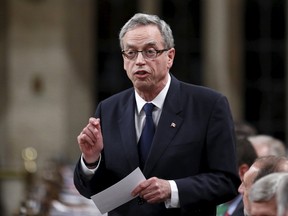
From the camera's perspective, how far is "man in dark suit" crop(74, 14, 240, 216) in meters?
5.45

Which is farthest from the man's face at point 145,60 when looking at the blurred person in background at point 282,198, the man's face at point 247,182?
the blurred person in background at point 282,198

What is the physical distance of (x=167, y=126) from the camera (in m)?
5.57

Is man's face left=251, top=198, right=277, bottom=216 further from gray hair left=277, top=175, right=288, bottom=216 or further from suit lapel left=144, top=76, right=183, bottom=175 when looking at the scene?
suit lapel left=144, top=76, right=183, bottom=175

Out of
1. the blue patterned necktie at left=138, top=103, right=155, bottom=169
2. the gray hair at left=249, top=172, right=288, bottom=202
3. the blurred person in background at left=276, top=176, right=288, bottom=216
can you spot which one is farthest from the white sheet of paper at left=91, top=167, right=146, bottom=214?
the blurred person in background at left=276, top=176, right=288, bottom=216

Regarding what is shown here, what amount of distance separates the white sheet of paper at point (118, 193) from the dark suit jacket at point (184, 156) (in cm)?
8

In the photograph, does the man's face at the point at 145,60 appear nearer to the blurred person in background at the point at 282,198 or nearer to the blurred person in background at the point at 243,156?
the blurred person in background at the point at 282,198

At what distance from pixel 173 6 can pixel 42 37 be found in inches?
78.0

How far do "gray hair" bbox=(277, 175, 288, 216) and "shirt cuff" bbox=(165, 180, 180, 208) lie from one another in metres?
1.08

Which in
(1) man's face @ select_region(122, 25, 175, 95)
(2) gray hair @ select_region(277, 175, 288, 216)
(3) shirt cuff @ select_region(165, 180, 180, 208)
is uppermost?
(1) man's face @ select_region(122, 25, 175, 95)

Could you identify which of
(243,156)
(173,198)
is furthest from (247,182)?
(243,156)

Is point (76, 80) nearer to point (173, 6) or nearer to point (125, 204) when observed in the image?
point (173, 6)

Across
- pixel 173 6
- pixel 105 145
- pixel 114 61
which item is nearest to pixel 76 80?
pixel 114 61

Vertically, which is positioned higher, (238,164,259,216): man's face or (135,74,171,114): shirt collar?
(135,74,171,114): shirt collar

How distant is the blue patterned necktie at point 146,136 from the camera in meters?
5.57
